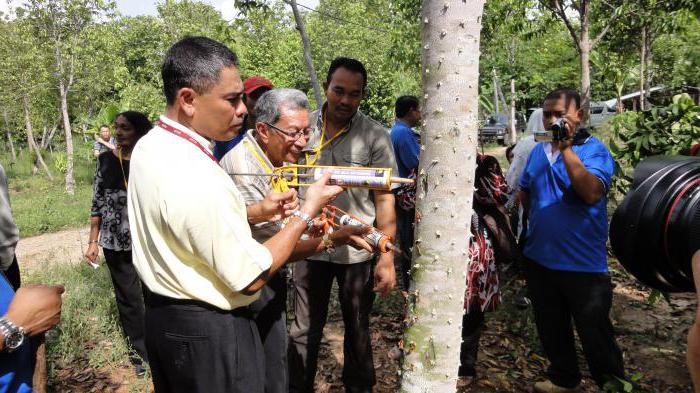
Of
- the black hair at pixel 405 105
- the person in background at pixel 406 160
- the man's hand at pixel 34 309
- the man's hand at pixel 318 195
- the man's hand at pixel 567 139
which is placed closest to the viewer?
the man's hand at pixel 34 309

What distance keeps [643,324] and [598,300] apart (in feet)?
5.86

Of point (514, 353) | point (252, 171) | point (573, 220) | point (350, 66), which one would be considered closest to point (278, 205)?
point (252, 171)

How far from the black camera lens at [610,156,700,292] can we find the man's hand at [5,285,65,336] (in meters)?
2.09

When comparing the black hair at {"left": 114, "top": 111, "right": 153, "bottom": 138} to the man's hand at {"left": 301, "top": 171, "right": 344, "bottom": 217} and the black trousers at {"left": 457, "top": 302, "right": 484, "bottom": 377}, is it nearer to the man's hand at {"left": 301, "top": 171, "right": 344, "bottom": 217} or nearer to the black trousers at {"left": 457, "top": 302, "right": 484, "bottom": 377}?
the man's hand at {"left": 301, "top": 171, "right": 344, "bottom": 217}

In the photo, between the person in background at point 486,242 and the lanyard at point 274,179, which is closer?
the lanyard at point 274,179

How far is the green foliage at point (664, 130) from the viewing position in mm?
3650

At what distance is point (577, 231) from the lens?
2.72 metres

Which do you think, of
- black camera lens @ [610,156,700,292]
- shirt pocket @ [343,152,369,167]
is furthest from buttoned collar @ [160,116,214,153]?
black camera lens @ [610,156,700,292]

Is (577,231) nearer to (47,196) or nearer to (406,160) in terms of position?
(406,160)

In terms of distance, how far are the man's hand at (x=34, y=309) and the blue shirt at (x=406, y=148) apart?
292 cm

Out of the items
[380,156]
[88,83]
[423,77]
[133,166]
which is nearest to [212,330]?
[133,166]

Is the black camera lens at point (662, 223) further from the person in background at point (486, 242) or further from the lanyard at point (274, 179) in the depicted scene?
the lanyard at point (274, 179)

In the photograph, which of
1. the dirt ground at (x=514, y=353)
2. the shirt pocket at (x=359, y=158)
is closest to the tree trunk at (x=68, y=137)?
the dirt ground at (x=514, y=353)

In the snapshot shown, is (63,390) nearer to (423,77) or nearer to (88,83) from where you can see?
(423,77)
